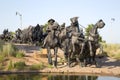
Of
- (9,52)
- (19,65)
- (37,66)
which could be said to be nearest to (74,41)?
(37,66)

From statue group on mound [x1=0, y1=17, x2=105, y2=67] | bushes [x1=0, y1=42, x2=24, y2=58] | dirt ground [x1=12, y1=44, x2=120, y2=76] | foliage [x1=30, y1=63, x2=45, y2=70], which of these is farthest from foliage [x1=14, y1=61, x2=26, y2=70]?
bushes [x1=0, y1=42, x2=24, y2=58]

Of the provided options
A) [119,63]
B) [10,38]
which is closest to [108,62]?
[119,63]

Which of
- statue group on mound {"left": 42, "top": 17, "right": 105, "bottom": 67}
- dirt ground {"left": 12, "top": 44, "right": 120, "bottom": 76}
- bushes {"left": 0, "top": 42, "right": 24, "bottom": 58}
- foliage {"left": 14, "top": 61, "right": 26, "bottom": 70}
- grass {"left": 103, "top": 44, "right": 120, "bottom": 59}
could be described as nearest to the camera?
dirt ground {"left": 12, "top": 44, "right": 120, "bottom": 76}

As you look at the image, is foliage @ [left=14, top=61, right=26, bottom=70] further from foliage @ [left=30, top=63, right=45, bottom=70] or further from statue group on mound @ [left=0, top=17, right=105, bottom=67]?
statue group on mound @ [left=0, top=17, right=105, bottom=67]

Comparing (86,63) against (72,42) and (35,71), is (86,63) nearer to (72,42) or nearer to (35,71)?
(72,42)

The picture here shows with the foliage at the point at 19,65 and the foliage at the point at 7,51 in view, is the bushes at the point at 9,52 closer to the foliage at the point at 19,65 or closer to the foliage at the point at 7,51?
the foliage at the point at 7,51

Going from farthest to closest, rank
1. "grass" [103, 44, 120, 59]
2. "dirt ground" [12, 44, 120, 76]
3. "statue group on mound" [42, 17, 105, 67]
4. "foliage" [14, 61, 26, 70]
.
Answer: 1. "grass" [103, 44, 120, 59]
2. "statue group on mound" [42, 17, 105, 67]
3. "foliage" [14, 61, 26, 70]
4. "dirt ground" [12, 44, 120, 76]

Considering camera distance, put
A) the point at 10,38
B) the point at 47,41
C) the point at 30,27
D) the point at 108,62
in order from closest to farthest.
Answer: the point at 47,41 < the point at 108,62 < the point at 30,27 < the point at 10,38

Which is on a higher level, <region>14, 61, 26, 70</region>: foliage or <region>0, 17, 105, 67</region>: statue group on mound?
<region>0, 17, 105, 67</region>: statue group on mound

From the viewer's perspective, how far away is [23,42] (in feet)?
138

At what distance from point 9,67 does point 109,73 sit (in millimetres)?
6352

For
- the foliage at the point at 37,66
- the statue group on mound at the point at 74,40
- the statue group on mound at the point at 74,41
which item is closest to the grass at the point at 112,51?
the statue group on mound at the point at 74,41

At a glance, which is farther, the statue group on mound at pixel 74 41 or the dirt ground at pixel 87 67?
the statue group on mound at pixel 74 41

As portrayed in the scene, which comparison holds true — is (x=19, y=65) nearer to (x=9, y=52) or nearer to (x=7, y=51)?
(x=9, y=52)
